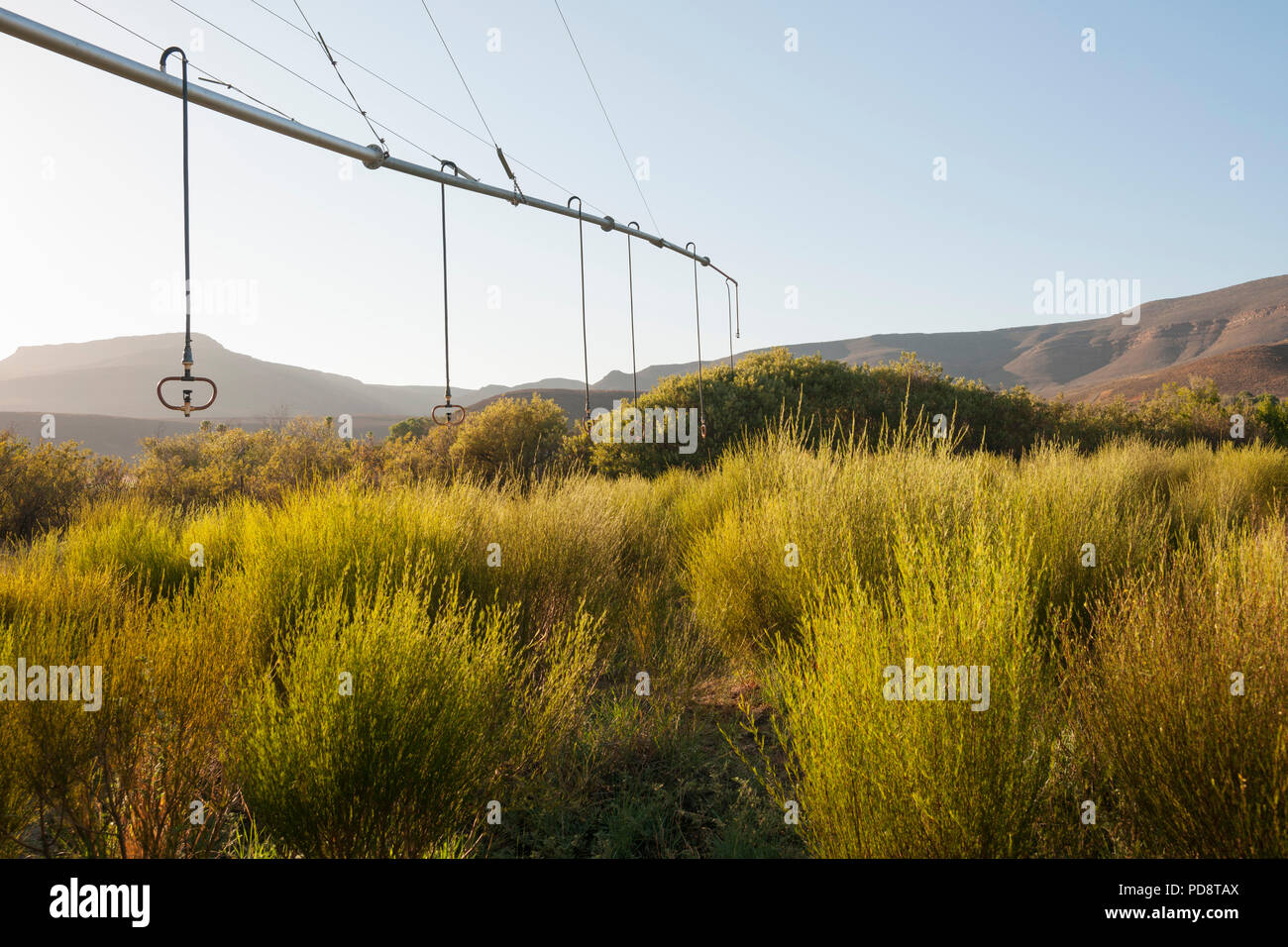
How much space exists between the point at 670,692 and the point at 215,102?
419 cm

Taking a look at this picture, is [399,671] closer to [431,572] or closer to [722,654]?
[431,572]

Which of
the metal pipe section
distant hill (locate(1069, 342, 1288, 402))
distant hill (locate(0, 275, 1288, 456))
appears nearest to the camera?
the metal pipe section

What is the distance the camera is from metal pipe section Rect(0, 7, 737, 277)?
2.96m

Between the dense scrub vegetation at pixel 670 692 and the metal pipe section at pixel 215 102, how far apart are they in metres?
2.33

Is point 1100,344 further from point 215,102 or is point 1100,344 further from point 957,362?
point 215,102

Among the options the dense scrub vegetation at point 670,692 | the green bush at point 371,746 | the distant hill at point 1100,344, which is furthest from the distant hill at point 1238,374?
the green bush at point 371,746

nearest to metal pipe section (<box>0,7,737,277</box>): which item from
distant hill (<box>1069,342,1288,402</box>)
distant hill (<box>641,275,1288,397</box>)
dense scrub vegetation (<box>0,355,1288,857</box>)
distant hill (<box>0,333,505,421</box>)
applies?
dense scrub vegetation (<box>0,355,1288,857</box>)

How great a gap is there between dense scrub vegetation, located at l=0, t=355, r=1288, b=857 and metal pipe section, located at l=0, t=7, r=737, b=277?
2326mm

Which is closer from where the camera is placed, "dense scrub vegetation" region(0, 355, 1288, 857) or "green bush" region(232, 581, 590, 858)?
"dense scrub vegetation" region(0, 355, 1288, 857)

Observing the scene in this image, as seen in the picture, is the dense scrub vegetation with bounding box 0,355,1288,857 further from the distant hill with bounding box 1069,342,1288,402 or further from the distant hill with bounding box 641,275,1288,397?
the distant hill with bounding box 641,275,1288,397

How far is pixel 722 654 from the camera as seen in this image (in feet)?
15.3

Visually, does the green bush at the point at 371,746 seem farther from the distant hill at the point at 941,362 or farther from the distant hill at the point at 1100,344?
the distant hill at the point at 1100,344
